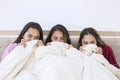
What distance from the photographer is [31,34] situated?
184cm

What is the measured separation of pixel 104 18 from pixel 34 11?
2.12ft

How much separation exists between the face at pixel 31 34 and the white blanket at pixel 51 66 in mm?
162

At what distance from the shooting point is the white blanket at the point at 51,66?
1.28 m

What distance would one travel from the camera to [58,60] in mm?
1368

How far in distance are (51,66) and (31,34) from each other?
0.59 metres

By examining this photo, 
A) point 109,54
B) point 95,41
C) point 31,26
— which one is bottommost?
point 109,54

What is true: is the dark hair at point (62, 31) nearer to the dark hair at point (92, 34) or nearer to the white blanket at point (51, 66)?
the dark hair at point (92, 34)

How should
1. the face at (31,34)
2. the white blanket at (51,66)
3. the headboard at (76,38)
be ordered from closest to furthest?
the white blanket at (51,66) → the face at (31,34) → the headboard at (76,38)

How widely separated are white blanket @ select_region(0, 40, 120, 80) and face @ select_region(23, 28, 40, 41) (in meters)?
0.16

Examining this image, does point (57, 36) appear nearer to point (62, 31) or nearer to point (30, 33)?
point (62, 31)

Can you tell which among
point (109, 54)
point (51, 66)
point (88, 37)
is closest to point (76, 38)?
point (88, 37)

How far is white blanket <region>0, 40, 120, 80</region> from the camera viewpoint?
128 centimetres

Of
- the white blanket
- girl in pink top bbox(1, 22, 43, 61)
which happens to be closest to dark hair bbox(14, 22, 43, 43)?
girl in pink top bbox(1, 22, 43, 61)

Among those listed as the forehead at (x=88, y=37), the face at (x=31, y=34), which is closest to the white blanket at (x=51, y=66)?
the face at (x=31, y=34)
